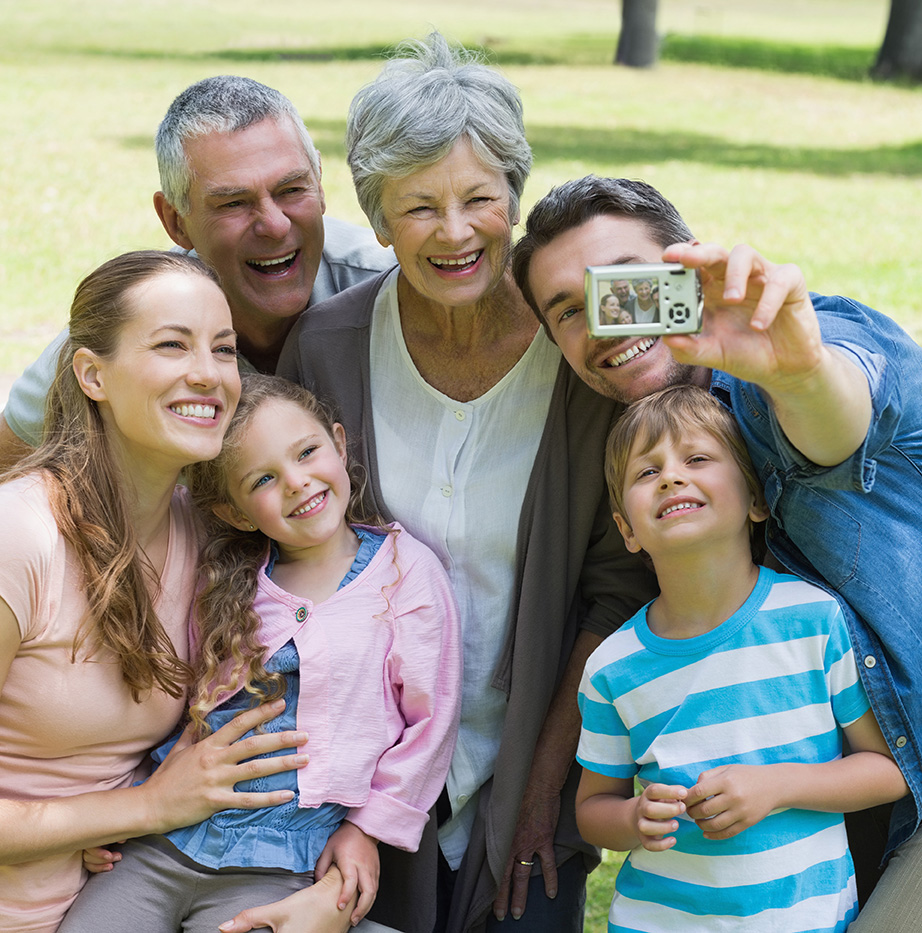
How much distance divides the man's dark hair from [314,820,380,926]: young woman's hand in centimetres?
141

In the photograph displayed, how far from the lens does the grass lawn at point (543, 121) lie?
34.6 ft

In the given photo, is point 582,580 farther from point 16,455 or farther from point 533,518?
point 16,455

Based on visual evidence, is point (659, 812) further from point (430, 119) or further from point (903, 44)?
point (903, 44)

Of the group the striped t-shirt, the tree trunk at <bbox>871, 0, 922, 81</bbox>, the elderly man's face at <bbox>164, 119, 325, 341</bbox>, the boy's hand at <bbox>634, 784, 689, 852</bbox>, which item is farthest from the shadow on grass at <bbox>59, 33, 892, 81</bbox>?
the boy's hand at <bbox>634, 784, 689, 852</bbox>

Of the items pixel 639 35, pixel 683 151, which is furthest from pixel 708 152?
pixel 639 35

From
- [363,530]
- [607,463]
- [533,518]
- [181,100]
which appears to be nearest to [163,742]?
[363,530]

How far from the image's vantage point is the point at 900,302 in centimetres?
931

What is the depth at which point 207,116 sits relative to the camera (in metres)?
3.39

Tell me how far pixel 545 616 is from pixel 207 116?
1.72 metres

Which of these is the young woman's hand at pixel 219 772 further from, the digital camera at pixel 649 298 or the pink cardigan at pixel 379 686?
the digital camera at pixel 649 298

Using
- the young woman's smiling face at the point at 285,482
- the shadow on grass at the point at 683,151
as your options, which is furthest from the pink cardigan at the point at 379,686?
the shadow on grass at the point at 683,151

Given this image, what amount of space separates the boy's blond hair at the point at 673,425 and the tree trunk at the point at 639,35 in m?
22.5

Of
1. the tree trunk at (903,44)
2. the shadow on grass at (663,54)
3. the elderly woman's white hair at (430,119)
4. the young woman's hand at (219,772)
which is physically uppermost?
the elderly woman's white hair at (430,119)

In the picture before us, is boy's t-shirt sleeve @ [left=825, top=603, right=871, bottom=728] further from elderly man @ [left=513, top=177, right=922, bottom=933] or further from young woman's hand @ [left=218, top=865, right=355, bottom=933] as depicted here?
young woman's hand @ [left=218, top=865, right=355, bottom=933]
